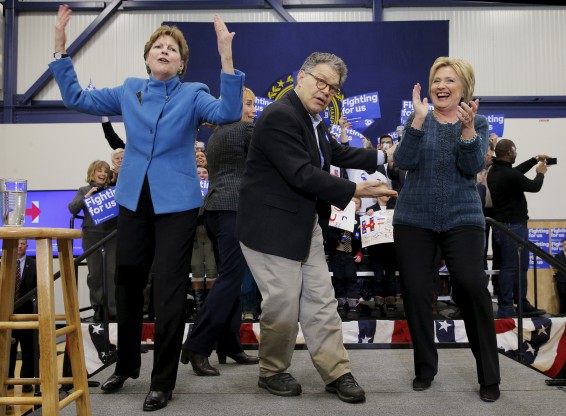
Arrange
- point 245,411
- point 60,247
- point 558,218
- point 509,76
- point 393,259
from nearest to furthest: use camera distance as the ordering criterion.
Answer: point 60,247, point 245,411, point 393,259, point 558,218, point 509,76

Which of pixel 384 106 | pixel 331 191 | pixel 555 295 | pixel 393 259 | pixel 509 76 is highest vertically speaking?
pixel 509 76

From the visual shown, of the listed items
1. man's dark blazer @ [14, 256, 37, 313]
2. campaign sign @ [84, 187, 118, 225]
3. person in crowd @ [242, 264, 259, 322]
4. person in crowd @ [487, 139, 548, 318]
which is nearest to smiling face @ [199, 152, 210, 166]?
campaign sign @ [84, 187, 118, 225]

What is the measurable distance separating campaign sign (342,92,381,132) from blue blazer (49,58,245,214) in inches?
176

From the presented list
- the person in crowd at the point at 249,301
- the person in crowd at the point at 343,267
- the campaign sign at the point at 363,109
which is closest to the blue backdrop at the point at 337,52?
the campaign sign at the point at 363,109

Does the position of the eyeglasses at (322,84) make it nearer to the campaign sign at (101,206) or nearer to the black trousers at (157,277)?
the black trousers at (157,277)

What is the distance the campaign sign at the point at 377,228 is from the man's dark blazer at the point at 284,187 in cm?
294

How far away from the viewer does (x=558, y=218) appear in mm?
9992

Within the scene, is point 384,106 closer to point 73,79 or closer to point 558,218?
point 558,218

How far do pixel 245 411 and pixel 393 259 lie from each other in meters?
3.78

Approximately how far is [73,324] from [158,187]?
70 cm

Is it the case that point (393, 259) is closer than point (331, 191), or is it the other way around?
Result: point (331, 191)

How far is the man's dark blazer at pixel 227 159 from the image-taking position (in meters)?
3.39

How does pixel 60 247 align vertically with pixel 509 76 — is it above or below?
below

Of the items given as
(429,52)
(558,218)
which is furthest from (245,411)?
(558,218)
